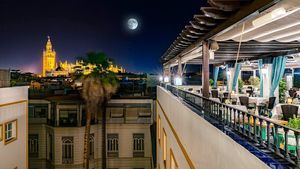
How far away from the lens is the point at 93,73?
17.0 meters

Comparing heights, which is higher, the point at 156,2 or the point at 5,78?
the point at 156,2

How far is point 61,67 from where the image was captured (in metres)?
49.0

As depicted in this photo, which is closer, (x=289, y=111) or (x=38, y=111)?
(x=289, y=111)

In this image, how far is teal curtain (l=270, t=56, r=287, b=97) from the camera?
11709mm

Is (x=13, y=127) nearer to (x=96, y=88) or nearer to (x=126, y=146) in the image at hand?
(x=96, y=88)

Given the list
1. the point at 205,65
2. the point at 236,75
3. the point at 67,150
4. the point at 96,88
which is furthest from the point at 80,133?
the point at 205,65

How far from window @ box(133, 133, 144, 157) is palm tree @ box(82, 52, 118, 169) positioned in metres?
2.53

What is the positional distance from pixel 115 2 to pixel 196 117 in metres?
47.4

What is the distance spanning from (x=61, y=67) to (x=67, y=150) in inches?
1312

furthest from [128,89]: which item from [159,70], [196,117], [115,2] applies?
[115,2]

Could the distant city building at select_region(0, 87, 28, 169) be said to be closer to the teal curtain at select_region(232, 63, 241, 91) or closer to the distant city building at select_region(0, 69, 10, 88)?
the distant city building at select_region(0, 69, 10, 88)

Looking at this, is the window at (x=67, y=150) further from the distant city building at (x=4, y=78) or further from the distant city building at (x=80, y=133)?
the distant city building at (x=4, y=78)

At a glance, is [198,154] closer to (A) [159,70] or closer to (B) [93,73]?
(B) [93,73]

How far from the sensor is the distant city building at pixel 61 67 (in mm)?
17625
